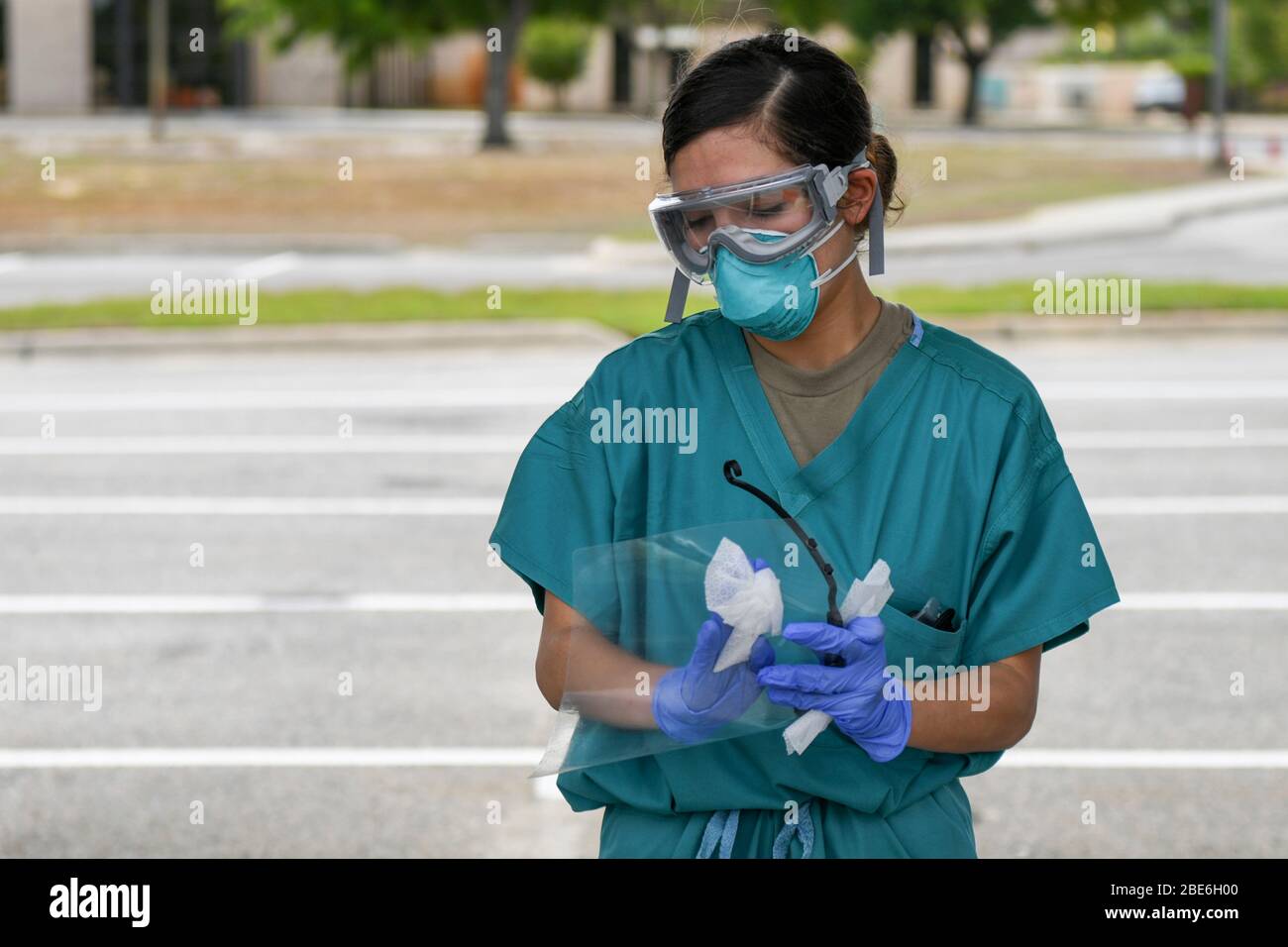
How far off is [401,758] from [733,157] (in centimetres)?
384

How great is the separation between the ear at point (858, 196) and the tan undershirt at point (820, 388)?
0.16 meters

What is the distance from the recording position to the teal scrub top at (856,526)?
2662 mm

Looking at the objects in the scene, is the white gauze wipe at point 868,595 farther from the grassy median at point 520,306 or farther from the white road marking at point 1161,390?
the grassy median at point 520,306

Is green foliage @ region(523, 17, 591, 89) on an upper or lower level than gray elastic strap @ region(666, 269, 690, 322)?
upper

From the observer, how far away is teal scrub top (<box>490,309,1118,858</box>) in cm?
266

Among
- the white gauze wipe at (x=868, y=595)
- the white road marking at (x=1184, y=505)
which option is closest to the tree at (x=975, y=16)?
the white road marking at (x=1184, y=505)

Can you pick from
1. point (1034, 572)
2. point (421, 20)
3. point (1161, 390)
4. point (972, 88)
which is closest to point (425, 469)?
point (1161, 390)

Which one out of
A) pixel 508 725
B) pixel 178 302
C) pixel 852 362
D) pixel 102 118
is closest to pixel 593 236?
pixel 178 302

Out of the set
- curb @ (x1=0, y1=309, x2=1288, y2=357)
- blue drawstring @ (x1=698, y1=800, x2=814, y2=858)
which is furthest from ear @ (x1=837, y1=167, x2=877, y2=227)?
curb @ (x1=0, y1=309, x2=1288, y2=357)

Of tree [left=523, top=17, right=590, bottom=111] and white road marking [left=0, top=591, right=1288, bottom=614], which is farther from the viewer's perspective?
tree [left=523, top=17, right=590, bottom=111]

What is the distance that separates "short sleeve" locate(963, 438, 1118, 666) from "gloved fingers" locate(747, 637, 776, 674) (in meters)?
0.35

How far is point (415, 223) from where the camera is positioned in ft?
90.9

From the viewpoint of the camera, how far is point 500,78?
129 feet

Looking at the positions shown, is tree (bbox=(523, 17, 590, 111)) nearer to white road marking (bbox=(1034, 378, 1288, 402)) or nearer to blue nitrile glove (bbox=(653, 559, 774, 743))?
white road marking (bbox=(1034, 378, 1288, 402))
